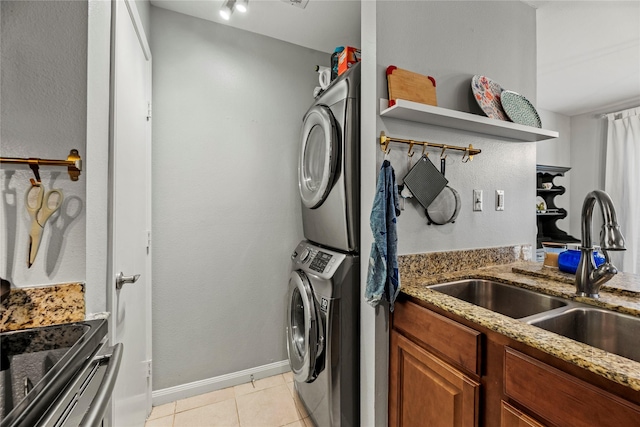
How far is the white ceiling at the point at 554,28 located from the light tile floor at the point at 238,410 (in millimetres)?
2599

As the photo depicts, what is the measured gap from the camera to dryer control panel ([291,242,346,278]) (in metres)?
1.41

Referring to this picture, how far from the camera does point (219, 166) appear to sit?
2014 millimetres

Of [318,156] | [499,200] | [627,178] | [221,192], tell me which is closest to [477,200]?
[499,200]

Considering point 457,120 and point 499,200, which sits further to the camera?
point 499,200

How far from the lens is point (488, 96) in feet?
5.08

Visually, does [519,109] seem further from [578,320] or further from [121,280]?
[121,280]

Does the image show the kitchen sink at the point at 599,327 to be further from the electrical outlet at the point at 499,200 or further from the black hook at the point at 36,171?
the black hook at the point at 36,171

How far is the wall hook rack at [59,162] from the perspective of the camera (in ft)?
2.62

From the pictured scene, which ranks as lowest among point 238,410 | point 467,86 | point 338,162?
point 238,410

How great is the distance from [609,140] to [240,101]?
4724 millimetres

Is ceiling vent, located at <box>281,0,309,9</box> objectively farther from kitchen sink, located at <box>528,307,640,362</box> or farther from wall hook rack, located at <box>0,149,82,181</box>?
kitchen sink, located at <box>528,307,640,362</box>

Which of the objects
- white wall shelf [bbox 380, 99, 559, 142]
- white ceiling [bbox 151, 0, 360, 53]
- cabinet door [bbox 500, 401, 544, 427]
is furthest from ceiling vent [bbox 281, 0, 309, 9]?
cabinet door [bbox 500, 401, 544, 427]

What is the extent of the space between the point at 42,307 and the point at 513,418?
1.41 m

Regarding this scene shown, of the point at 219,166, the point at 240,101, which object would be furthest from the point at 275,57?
the point at 219,166
